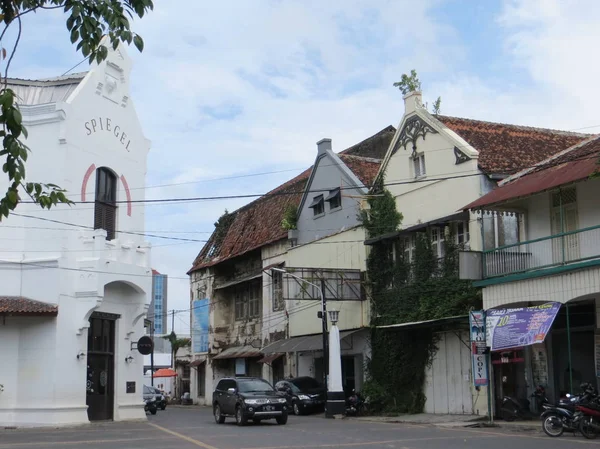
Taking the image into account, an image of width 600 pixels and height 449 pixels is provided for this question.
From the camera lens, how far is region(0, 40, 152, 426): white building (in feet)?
85.5

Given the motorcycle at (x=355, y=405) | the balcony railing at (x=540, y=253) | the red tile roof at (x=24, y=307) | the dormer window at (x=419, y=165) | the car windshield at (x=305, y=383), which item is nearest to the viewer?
the balcony railing at (x=540, y=253)

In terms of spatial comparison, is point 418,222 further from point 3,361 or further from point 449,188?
point 3,361

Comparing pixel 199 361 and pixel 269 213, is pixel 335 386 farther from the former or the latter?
pixel 199 361

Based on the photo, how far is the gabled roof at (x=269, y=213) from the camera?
39.2m

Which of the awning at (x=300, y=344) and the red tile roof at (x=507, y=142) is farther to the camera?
the awning at (x=300, y=344)

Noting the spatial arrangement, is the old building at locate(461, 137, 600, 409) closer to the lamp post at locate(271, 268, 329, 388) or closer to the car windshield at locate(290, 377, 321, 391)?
the lamp post at locate(271, 268, 329, 388)

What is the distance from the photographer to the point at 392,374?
32.2 metres

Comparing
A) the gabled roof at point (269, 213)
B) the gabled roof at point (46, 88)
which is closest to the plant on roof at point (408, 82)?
the gabled roof at point (269, 213)

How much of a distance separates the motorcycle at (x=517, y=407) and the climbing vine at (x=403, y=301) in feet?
12.0

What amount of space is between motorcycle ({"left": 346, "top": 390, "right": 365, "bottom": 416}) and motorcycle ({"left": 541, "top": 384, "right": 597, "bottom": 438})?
13005 mm

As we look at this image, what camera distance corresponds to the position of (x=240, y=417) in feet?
86.8

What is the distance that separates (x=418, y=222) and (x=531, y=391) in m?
8.16

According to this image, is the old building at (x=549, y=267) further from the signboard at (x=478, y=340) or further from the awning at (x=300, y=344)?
the awning at (x=300, y=344)

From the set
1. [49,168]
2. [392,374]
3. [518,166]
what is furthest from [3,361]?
[518,166]
